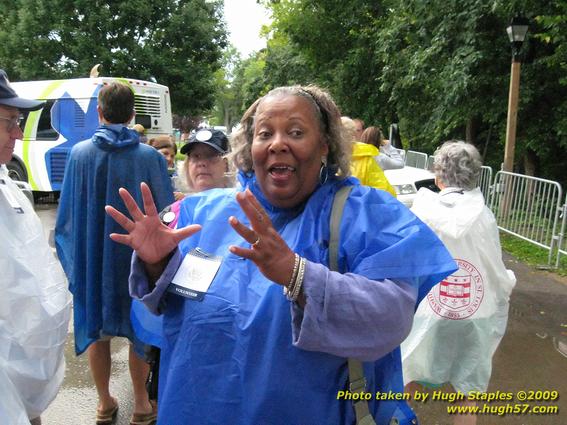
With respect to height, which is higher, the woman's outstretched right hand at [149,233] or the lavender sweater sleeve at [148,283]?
the woman's outstretched right hand at [149,233]

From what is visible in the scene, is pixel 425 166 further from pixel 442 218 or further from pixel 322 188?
pixel 322 188

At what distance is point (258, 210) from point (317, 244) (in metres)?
0.29

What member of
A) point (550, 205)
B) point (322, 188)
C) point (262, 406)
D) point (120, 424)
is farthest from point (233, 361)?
point (550, 205)

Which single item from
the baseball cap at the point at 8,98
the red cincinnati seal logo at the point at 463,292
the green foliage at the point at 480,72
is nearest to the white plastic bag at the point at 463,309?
the red cincinnati seal logo at the point at 463,292

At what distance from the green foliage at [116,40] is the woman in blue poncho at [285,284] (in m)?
18.6

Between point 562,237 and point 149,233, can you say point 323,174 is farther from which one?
point 562,237

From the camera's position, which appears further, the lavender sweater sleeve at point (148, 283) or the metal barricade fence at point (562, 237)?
the metal barricade fence at point (562, 237)

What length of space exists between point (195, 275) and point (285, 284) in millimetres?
385

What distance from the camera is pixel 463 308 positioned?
304 cm

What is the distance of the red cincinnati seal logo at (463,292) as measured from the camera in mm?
3031

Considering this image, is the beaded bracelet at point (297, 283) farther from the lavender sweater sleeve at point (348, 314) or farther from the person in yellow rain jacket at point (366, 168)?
the person in yellow rain jacket at point (366, 168)

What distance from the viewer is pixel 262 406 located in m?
1.54

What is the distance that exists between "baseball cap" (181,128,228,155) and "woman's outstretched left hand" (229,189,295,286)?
1943mm

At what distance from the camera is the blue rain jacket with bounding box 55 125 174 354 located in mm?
3127
